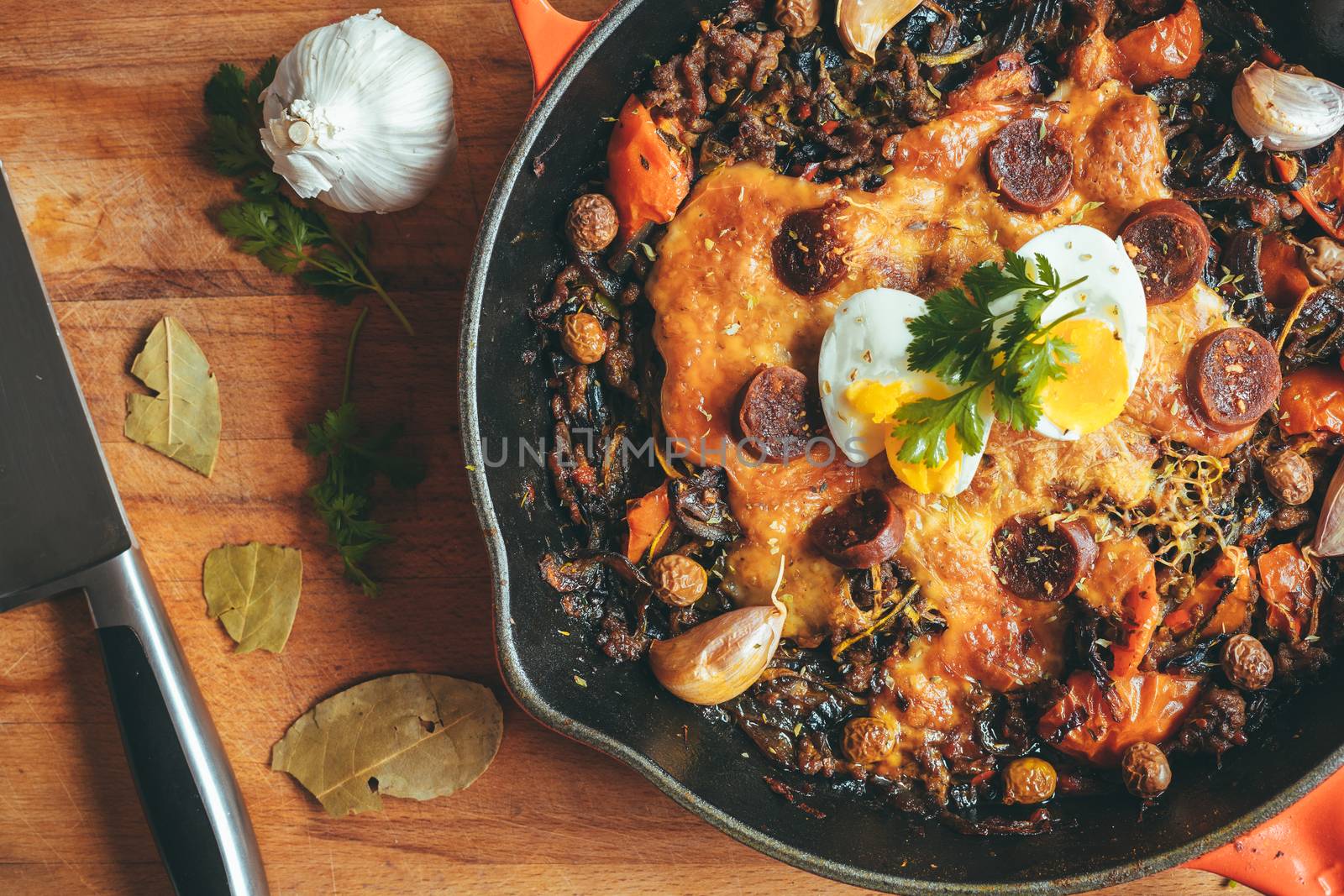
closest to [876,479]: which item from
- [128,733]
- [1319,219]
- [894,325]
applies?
[894,325]

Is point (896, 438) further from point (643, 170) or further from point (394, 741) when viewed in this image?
point (394, 741)

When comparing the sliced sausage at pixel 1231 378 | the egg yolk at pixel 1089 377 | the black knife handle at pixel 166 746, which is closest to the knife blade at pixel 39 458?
the black knife handle at pixel 166 746

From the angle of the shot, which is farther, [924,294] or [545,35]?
[924,294]

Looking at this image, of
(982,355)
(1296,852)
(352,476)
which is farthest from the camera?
(352,476)

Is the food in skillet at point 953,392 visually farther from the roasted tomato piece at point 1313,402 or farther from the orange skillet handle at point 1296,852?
the orange skillet handle at point 1296,852

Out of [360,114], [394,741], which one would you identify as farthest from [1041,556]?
[360,114]

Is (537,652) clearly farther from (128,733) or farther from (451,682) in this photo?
(128,733)

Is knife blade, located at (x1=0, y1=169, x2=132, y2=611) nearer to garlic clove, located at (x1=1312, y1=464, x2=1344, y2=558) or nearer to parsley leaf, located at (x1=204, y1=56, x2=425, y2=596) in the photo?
parsley leaf, located at (x1=204, y1=56, x2=425, y2=596)
